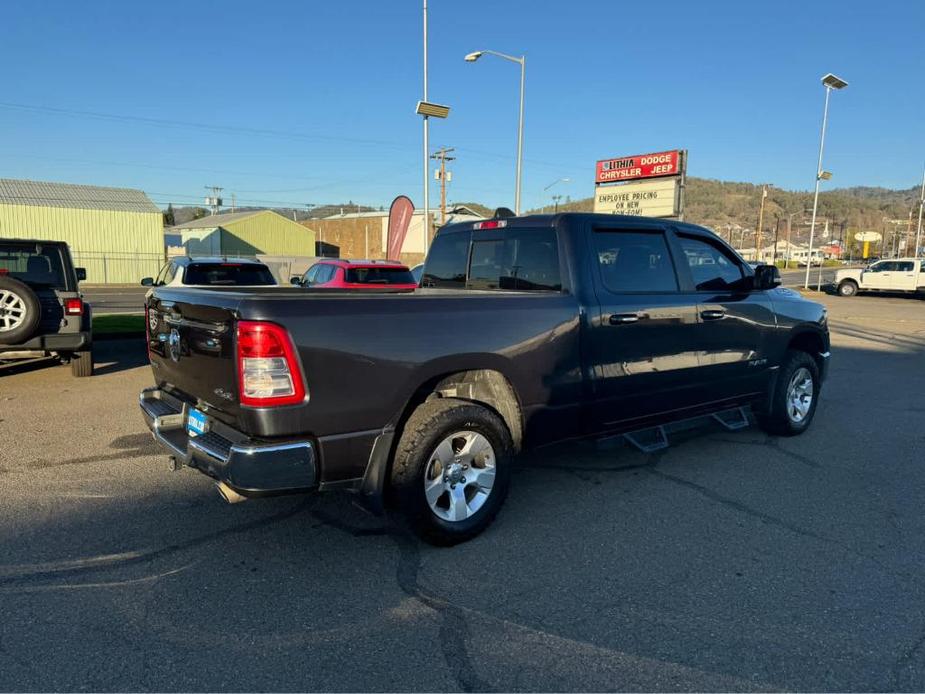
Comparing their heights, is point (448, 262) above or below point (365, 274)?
above

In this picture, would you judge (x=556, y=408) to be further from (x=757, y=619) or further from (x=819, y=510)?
(x=819, y=510)

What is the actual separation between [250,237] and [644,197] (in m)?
38.8

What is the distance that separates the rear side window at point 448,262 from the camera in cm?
505

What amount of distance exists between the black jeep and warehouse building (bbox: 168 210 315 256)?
145 feet

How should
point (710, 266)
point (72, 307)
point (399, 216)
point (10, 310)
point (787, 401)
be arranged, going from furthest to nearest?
point (399, 216), point (72, 307), point (10, 310), point (787, 401), point (710, 266)

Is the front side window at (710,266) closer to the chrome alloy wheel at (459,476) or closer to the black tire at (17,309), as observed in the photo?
the chrome alloy wheel at (459,476)

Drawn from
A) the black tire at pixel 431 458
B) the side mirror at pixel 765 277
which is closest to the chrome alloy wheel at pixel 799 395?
the side mirror at pixel 765 277

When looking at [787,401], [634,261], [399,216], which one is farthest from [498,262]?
[399,216]

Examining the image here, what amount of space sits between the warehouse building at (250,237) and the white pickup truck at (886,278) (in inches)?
1626

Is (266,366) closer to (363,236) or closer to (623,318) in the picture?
(623,318)

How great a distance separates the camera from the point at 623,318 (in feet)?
13.9

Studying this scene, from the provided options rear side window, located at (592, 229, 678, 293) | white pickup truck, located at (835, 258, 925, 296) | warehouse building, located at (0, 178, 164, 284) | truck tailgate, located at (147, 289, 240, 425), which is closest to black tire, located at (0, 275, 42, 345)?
truck tailgate, located at (147, 289, 240, 425)

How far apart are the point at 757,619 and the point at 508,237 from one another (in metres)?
2.92

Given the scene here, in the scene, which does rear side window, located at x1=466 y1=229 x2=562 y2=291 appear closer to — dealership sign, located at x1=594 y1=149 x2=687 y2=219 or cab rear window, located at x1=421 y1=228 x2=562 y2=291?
cab rear window, located at x1=421 y1=228 x2=562 y2=291
